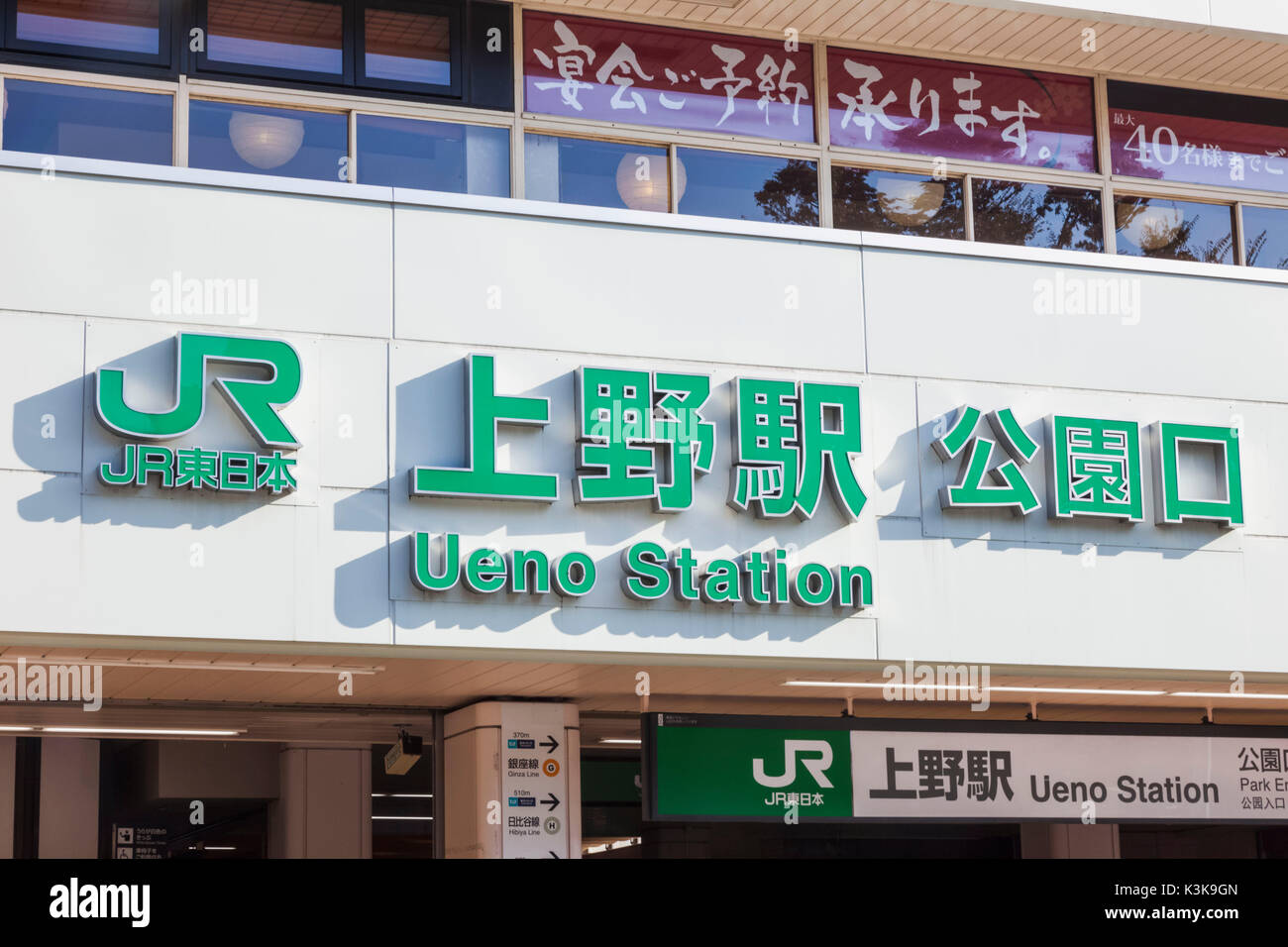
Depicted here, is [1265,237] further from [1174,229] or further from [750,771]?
[750,771]

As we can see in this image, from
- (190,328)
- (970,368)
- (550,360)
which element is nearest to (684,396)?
(550,360)

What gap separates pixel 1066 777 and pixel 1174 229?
4429 millimetres

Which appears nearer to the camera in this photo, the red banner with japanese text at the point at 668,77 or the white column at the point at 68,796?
the red banner with japanese text at the point at 668,77

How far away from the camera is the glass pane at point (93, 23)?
427 inches

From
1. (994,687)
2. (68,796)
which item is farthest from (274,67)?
(68,796)

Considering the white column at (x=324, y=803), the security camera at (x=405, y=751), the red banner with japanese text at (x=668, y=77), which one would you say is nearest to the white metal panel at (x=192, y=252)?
the red banner with japanese text at (x=668, y=77)

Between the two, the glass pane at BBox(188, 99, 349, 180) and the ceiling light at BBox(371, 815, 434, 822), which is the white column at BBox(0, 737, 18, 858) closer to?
the ceiling light at BBox(371, 815, 434, 822)

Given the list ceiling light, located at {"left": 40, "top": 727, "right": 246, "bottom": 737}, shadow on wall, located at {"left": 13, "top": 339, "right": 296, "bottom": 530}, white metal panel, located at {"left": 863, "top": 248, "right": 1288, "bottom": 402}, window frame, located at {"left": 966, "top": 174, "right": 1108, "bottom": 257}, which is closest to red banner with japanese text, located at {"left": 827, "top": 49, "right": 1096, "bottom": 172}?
window frame, located at {"left": 966, "top": 174, "right": 1108, "bottom": 257}

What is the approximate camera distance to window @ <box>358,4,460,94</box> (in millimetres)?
11516

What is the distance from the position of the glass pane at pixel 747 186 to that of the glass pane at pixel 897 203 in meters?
0.24

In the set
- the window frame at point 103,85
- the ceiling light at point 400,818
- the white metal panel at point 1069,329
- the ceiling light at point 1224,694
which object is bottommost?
the ceiling light at point 400,818

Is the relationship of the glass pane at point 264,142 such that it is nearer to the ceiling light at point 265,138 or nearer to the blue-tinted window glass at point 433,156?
the ceiling light at point 265,138

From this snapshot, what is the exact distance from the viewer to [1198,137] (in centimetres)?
1362

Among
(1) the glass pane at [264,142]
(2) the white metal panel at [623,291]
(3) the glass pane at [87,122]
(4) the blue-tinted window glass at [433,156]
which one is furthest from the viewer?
(4) the blue-tinted window glass at [433,156]
